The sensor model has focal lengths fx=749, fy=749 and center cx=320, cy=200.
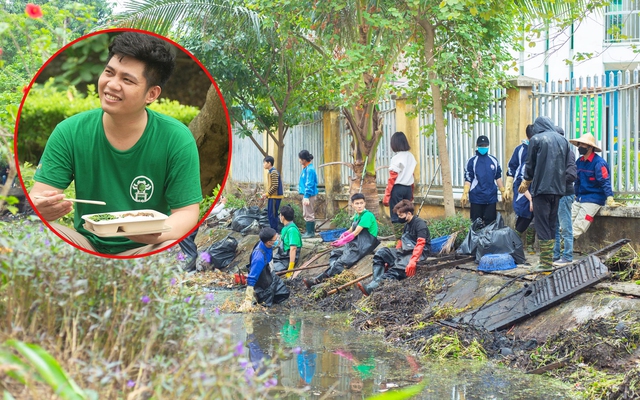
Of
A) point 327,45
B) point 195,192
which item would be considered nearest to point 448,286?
point 327,45

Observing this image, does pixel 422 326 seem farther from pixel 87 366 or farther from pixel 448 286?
pixel 87 366

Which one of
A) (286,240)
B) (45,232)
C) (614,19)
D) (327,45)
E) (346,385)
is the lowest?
(346,385)

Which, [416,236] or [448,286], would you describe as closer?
[448,286]

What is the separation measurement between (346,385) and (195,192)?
4.15 meters

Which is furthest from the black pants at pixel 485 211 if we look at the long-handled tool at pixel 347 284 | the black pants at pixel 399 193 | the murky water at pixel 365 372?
the murky water at pixel 365 372

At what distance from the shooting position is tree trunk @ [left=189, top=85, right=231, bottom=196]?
211cm

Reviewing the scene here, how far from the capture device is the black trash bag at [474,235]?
9.07 meters

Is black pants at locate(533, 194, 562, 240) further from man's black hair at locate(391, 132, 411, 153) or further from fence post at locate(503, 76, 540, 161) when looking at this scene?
man's black hair at locate(391, 132, 411, 153)

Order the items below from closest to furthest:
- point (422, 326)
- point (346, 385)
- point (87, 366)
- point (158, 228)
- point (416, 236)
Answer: point (158, 228)
point (87, 366)
point (346, 385)
point (422, 326)
point (416, 236)

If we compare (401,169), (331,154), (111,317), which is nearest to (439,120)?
(401,169)

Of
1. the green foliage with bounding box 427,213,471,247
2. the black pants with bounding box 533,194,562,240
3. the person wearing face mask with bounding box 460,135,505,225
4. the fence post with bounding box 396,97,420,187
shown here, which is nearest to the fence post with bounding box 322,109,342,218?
the fence post with bounding box 396,97,420,187

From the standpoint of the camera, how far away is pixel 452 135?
1223cm

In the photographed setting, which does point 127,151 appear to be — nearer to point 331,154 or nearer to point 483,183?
point 483,183

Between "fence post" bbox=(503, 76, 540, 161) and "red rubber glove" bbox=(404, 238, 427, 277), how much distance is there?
2520 mm
